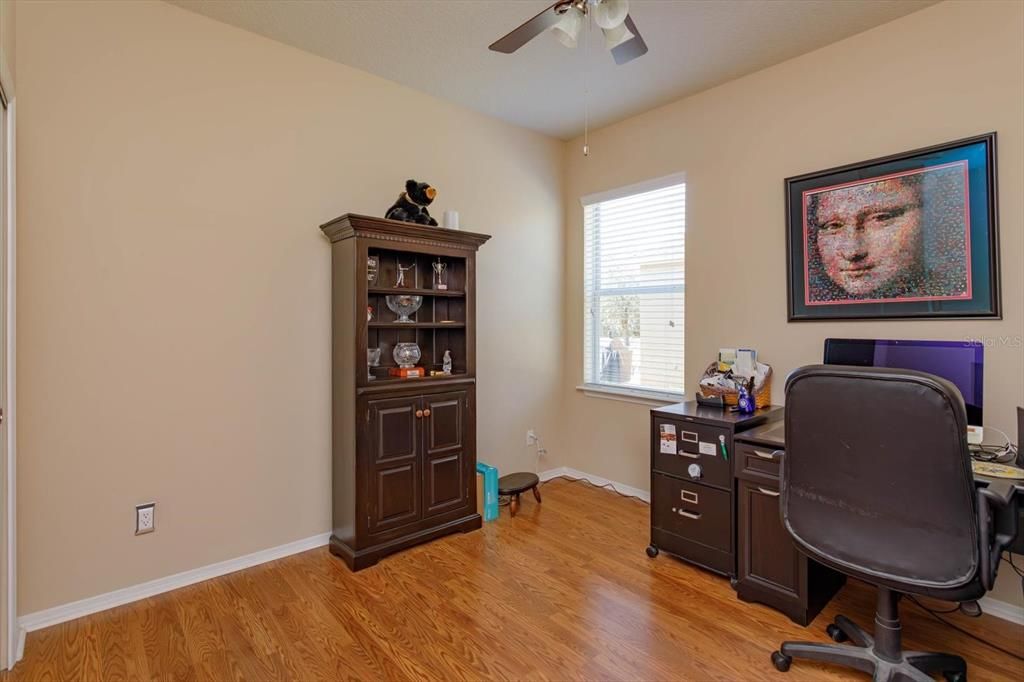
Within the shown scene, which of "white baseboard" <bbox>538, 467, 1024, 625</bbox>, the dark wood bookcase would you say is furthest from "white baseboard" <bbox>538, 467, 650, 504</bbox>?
the dark wood bookcase

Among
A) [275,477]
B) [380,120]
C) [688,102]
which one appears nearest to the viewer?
[275,477]

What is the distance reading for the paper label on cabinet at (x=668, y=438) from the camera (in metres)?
2.70

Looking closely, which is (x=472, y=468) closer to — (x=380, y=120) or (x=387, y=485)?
(x=387, y=485)

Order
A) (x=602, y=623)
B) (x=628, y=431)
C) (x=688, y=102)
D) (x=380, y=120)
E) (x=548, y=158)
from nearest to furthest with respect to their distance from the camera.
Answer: (x=602, y=623)
(x=380, y=120)
(x=688, y=102)
(x=628, y=431)
(x=548, y=158)

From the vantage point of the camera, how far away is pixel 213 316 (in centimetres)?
254

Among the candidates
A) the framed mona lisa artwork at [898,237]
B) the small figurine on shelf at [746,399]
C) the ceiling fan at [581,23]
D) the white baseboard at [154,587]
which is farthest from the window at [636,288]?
the white baseboard at [154,587]

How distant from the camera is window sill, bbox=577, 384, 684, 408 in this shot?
3.51m

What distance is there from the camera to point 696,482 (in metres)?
2.59

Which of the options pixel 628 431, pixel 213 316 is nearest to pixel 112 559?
pixel 213 316

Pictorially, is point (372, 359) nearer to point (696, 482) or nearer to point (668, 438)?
point (668, 438)

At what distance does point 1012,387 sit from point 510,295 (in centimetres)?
274

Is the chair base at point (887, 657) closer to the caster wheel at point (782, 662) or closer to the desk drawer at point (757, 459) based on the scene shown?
the caster wheel at point (782, 662)

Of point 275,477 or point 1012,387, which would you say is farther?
point 275,477

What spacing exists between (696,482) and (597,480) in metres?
1.46
